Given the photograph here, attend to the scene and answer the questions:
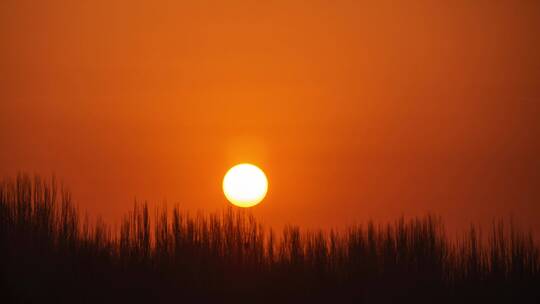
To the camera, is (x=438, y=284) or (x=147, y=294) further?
(x=438, y=284)

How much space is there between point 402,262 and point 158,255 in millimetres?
4014

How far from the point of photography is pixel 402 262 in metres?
16.4

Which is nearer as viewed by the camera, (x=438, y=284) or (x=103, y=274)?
(x=103, y=274)

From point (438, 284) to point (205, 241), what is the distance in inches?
153

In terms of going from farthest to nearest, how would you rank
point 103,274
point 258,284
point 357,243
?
point 357,243 < point 258,284 < point 103,274

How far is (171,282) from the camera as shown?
14.8m

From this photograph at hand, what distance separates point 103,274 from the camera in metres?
14.3

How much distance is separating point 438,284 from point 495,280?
3.71ft

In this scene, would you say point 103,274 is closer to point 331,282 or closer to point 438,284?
point 331,282

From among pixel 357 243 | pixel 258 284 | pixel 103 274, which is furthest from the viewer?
pixel 357 243

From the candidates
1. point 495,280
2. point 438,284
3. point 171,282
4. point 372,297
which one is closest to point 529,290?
point 495,280

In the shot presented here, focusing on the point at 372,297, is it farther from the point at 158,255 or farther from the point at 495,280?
the point at 158,255

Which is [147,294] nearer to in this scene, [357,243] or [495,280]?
[357,243]

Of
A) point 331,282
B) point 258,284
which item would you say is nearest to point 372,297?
point 331,282
